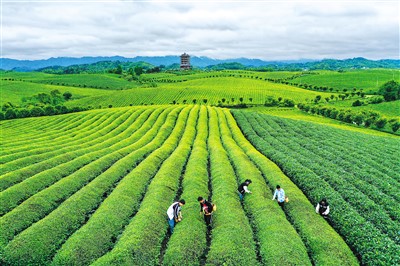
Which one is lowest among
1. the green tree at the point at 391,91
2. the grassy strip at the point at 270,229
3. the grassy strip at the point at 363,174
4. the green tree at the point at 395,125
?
the green tree at the point at 395,125

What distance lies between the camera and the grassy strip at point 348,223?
18.8 m

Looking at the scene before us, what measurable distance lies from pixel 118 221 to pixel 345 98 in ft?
509

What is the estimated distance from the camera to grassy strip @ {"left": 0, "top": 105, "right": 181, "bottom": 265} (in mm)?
18750

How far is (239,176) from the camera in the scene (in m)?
32.6

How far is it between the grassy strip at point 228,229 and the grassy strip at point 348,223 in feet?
23.5

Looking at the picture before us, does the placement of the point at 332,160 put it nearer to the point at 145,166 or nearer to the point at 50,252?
the point at 145,166

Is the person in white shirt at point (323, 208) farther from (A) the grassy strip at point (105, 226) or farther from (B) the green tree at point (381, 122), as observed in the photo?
(B) the green tree at point (381, 122)

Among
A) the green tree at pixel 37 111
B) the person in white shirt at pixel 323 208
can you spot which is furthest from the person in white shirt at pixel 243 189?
the green tree at pixel 37 111

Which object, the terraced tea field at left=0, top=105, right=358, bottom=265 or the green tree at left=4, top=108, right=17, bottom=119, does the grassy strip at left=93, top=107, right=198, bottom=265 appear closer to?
the terraced tea field at left=0, top=105, right=358, bottom=265

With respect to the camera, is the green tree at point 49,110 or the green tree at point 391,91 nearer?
the green tree at point 49,110

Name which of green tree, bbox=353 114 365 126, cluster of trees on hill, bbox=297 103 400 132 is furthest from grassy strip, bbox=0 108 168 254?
green tree, bbox=353 114 365 126

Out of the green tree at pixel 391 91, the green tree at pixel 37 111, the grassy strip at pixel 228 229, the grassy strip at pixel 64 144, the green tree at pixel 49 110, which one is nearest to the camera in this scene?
the grassy strip at pixel 228 229

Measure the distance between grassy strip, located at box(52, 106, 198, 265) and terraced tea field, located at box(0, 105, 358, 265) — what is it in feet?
0.24

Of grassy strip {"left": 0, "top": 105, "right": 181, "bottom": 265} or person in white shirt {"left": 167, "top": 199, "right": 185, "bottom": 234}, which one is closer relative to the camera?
grassy strip {"left": 0, "top": 105, "right": 181, "bottom": 265}
